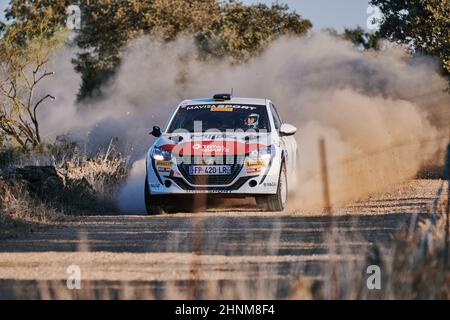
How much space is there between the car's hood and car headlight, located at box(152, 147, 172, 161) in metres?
0.05

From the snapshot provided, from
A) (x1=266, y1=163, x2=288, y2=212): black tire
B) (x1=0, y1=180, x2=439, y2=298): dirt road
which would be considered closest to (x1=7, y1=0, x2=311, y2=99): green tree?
(x1=266, y1=163, x2=288, y2=212): black tire

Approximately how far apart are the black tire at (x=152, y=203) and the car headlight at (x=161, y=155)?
1.23ft

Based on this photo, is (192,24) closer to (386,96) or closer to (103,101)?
(103,101)

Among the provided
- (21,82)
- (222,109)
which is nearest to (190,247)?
(222,109)

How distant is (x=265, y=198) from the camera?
54.5 ft

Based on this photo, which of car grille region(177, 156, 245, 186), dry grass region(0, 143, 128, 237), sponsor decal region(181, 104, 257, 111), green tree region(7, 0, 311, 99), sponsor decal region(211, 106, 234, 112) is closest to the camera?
dry grass region(0, 143, 128, 237)

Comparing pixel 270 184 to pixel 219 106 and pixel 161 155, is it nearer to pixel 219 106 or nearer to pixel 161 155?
pixel 161 155

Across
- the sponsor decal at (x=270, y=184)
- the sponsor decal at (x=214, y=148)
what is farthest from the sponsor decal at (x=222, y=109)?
the sponsor decal at (x=270, y=184)

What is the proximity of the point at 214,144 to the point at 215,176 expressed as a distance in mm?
443

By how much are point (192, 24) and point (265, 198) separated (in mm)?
32295

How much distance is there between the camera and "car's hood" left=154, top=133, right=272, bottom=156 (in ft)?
53.9

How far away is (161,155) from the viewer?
16.6 metres

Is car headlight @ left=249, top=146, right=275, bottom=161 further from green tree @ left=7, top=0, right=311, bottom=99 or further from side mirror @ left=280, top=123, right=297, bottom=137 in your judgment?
green tree @ left=7, top=0, right=311, bottom=99

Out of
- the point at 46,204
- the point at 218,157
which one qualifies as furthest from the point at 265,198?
the point at 46,204
